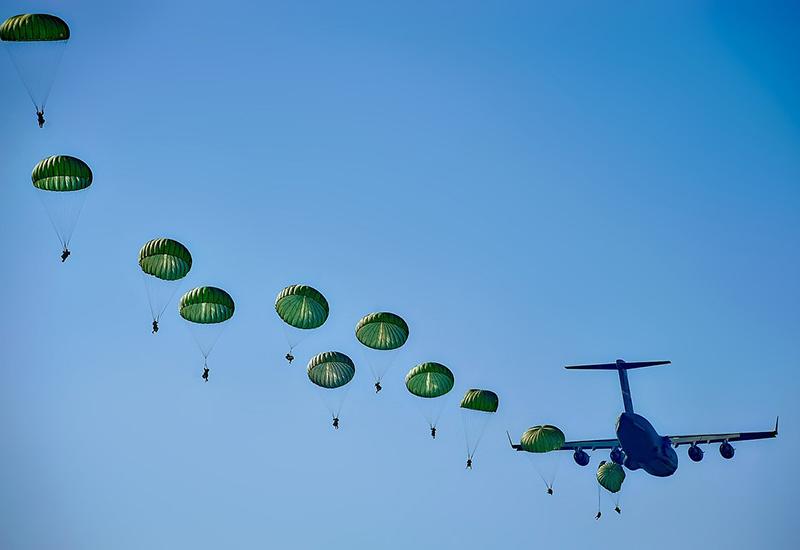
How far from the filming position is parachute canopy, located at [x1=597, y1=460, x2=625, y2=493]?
218 ft

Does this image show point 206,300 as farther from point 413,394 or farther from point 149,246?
point 413,394

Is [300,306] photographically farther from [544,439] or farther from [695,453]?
[695,453]

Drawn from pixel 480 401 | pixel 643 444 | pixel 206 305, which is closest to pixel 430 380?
pixel 480 401

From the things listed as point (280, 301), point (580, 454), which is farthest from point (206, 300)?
point (580, 454)

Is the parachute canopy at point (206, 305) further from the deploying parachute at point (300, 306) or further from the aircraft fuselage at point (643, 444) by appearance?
the aircraft fuselage at point (643, 444)

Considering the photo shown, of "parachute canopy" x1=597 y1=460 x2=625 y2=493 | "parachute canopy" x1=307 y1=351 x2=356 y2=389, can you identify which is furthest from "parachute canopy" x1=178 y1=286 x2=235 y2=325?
"parachute canopy" x1=597 y1=460 x2=625 y2=493

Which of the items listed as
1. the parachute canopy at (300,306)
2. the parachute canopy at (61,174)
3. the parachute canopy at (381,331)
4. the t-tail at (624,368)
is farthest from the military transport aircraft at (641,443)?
the parachute canopy at (61,174)

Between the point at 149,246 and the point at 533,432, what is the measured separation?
974 inches

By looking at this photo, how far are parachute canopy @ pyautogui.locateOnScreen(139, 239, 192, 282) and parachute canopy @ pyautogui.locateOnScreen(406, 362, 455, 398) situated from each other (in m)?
13.5

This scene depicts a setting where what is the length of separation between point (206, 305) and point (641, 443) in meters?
34.4

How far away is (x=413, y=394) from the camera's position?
4809 cm

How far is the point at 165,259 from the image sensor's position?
4491cm

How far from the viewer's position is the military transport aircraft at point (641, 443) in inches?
2505

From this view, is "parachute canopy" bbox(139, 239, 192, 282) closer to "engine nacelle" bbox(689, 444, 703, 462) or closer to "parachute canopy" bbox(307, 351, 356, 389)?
"parachute canopy" bbox(307, 351, 356, 389)
